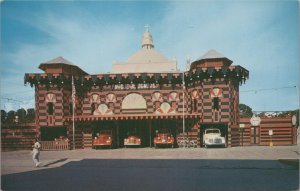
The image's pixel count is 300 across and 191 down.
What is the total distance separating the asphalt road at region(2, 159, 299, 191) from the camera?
447 inches

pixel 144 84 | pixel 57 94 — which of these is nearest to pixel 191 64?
pixel 144 84

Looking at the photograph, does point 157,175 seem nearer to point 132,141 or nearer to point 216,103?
point 132,141

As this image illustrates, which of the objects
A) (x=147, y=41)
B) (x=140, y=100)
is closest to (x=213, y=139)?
(x=140, y=100)

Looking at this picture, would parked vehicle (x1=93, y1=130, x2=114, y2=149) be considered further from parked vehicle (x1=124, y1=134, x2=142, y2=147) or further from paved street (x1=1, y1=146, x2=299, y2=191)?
paved street (x1=1, y1=146, x2=299, y2=191)

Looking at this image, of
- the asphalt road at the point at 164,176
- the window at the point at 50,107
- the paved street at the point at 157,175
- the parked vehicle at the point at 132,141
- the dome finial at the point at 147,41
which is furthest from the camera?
the dome finial at the point at 147,41

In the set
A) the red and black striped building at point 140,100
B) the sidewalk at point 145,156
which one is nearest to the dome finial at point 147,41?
the red and black striped building at point 140,100

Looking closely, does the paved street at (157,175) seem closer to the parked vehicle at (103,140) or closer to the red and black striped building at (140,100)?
the parked vehicle at (103,140)

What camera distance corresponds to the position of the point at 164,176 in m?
13.6

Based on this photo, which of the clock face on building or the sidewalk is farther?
the clock face on building

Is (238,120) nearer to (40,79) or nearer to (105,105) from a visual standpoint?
(105,105)

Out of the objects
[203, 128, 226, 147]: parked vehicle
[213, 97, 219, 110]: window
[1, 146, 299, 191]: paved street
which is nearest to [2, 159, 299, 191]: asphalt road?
[1, 146, 299, 191]: paved street

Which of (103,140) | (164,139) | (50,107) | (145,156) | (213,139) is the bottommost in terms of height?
(145,156)

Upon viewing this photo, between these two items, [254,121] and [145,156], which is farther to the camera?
[254,121]

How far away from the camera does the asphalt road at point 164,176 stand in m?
11.4
